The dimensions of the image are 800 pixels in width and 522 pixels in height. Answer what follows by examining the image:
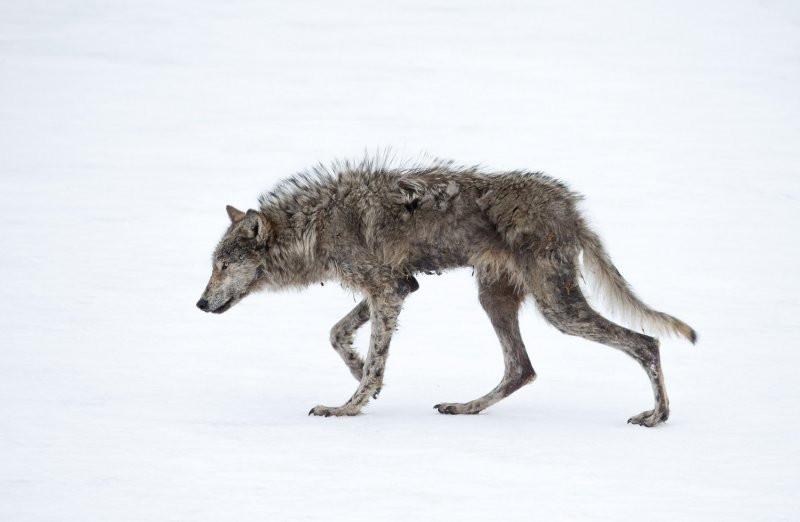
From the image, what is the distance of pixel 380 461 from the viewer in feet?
22.0

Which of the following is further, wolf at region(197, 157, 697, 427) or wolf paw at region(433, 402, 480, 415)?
wolf paw at region(433, 402, 480, 415)

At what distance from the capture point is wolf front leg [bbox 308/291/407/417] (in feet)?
26.7

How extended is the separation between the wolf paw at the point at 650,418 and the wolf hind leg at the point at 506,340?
0.99 m

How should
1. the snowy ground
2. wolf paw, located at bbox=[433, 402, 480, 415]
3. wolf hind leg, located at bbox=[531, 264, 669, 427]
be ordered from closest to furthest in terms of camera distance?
the snowy ground < wolf hind leg, located at bbox=[531, 264, 669, 427] < wolf paw, located at bbox=[433, 402, 480, 415]

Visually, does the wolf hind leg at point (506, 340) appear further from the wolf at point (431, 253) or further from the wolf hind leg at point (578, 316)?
the wolf hind leg at point (578, 316)

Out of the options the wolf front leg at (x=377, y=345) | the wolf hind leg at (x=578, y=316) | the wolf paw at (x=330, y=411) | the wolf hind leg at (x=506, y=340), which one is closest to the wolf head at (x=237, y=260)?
the wolf front leg at (x=377, y=345)

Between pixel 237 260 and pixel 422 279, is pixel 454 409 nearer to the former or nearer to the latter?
pixel 237 260

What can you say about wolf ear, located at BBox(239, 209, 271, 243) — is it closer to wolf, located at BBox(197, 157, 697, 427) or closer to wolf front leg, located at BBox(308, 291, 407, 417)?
wolf, located at BBox(197, 157, 697, 427)

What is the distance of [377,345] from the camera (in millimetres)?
8234

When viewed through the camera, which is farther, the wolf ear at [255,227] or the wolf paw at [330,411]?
the wolf ear at [255,227]

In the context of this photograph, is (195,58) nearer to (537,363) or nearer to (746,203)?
(746,203)

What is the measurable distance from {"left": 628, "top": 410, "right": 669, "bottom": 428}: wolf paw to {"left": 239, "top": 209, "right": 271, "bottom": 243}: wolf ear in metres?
3.16

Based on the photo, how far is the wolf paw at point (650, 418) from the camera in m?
7.74

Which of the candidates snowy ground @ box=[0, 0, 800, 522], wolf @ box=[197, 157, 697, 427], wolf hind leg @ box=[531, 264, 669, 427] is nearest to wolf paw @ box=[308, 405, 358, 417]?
wolf @ box=[197, 157, 697, 427]
